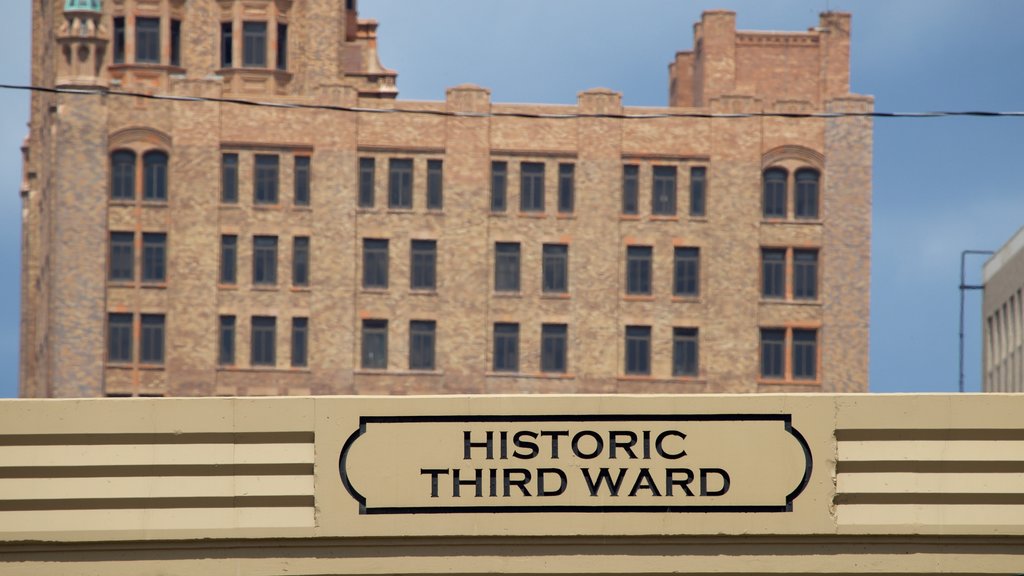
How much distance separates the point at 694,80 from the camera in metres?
90.5

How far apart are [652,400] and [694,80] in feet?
238

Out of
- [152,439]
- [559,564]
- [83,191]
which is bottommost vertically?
[559,564]

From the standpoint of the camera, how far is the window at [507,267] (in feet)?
273

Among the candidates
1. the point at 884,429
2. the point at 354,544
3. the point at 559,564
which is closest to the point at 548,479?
the point at 559,564

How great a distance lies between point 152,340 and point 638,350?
21274 millimetres

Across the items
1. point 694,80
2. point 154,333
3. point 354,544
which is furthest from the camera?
point 694,80

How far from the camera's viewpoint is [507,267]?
3278 inches

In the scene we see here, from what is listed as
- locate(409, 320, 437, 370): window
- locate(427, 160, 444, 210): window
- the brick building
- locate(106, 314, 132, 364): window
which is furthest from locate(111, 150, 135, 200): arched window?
locate(409, 320, 437, 370): window

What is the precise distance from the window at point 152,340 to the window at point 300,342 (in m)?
5.69

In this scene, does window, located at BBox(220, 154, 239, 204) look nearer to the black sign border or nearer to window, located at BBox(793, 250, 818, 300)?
window, located at BBox(793, 250, 818, 300)

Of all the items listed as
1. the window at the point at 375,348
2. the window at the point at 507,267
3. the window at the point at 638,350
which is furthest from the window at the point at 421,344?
the window at the point at 638,350

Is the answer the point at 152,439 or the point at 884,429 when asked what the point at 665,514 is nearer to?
the point at 884,429

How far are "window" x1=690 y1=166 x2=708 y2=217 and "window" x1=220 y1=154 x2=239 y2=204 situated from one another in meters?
20.2

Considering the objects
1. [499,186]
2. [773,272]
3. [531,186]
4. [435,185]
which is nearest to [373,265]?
[435,185]
